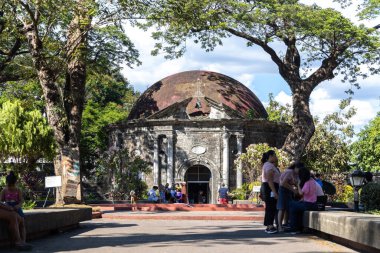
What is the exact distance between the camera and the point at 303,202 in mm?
13586

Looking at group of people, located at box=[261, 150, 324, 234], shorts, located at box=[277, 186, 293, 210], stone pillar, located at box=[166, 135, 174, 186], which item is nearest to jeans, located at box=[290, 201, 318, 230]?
group of people, located at box=[261, 150, 324, 234]

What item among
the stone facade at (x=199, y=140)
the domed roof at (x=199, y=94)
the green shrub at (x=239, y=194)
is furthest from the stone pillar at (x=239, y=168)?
the green shrub at (x=239, y=194)

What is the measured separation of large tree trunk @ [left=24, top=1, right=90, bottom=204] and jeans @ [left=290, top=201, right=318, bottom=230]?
35.4 ft

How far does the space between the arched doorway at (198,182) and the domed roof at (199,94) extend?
397cm

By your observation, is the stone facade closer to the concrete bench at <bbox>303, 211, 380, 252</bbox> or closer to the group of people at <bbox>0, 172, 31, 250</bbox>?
the concrete bench at <bbox>303, 211, 380, 252</bbox>

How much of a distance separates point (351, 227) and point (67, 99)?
1582 centimetres

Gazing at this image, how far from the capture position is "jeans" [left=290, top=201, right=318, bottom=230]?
13.6 m

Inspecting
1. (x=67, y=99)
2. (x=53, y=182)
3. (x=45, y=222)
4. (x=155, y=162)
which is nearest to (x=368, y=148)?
(x=155, y=162)

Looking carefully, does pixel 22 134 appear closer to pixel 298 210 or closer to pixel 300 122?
pixel 300 122

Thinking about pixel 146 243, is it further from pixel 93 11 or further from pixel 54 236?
pixel 93 11

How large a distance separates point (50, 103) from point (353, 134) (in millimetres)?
36125

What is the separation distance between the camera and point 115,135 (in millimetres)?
48062

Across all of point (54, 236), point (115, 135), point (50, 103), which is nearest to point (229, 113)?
point (115, 135)

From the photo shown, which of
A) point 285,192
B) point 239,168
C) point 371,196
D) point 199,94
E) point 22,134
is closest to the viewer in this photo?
point 285,192
